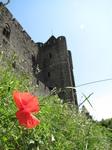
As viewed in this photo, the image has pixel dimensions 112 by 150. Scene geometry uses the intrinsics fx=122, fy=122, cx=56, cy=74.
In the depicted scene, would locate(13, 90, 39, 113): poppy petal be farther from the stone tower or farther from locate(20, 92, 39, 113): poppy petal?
the stone tower

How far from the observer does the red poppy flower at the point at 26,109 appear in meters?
0.42

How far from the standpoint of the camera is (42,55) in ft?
44.5

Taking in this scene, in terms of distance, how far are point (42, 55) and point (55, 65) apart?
7.64 feet

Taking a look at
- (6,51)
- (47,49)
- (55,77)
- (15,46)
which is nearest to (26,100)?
(6,51)

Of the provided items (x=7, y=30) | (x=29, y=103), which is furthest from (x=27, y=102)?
(x=7, y=30)

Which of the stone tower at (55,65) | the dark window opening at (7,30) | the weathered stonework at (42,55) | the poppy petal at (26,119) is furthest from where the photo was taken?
the stone tower at (55,65)

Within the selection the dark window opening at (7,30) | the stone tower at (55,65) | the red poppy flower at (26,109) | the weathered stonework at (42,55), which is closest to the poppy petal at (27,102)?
the red poppy flower at (26,109)

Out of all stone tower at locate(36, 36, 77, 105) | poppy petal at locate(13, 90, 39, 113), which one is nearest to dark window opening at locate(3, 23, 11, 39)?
stone tower at locate(36, 36, 77, 105)

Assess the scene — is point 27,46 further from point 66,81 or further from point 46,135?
point 46,135

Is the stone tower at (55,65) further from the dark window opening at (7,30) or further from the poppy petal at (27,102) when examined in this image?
the poppy petal at (27,102)

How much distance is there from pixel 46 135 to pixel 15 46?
7.74 meters

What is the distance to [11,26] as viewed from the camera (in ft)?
25.4

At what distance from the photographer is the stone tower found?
11.3 meters

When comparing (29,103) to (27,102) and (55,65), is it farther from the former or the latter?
(55,65)
